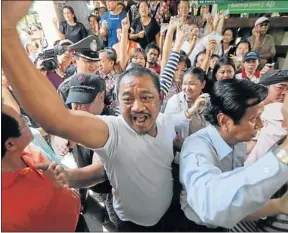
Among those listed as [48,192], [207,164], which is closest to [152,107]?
[207,164]

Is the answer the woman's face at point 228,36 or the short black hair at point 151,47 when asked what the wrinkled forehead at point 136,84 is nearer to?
the short black hair at point 151,47

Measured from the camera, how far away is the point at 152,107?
0.60 m

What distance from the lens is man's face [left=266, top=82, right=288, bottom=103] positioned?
0.75 m

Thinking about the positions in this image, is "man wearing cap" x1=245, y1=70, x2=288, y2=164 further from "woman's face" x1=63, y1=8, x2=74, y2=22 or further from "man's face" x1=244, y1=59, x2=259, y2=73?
"woman's face" x1=63, y1=8, x2=74, y2=22

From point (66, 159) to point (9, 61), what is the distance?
1.10 ft

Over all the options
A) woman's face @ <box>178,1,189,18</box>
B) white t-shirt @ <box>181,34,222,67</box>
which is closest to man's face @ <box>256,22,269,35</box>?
white t-shirt @ <box>181,34,222,67</box>

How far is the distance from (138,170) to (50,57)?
14.2 inches

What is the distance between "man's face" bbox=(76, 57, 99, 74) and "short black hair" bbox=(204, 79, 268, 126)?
36cm

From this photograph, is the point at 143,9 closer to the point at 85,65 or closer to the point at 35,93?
the point at 85,65

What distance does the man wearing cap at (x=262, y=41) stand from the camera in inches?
34.9

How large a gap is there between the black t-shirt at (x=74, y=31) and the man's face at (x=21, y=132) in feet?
0.98

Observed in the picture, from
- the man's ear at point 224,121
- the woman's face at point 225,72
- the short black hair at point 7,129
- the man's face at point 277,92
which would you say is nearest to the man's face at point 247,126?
the man's ear at point 224,121

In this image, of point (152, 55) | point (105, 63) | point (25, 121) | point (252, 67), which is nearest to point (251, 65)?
point (252, 67)

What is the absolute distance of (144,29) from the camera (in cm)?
88
